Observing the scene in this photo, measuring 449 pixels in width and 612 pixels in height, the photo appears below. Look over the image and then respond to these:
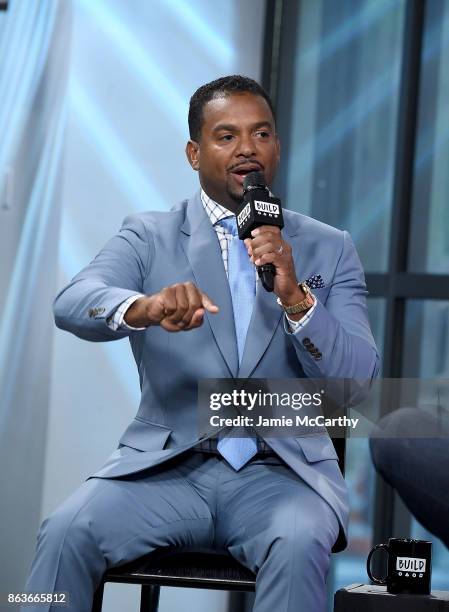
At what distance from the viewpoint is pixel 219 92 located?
220cm

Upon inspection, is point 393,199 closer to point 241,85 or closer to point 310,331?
point 241,85

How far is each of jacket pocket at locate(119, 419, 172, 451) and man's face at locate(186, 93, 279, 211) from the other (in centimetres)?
49

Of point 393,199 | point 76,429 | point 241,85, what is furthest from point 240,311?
point 393,199

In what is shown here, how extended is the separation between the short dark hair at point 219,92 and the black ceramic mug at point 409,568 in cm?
92

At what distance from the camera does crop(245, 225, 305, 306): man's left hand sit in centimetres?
185

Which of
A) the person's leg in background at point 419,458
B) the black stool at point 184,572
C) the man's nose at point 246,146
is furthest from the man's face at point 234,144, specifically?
the black stool at point 184,572

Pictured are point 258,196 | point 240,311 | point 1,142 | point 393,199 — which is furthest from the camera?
point 393,199

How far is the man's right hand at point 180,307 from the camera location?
1.77 m

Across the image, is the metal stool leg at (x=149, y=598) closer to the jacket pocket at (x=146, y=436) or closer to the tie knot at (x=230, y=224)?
the jacket pocket at (x=146, y=436)

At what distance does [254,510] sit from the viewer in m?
1.95

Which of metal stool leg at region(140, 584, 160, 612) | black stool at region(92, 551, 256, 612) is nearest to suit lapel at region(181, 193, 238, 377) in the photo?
black stool at region(92, 551, 256, 612)

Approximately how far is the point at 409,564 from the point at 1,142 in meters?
2.00

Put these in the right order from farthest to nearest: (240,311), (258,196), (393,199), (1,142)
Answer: (393,199) < (1,142) < (240,311) < (258,196)

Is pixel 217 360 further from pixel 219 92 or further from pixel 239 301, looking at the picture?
pixel 219 92
